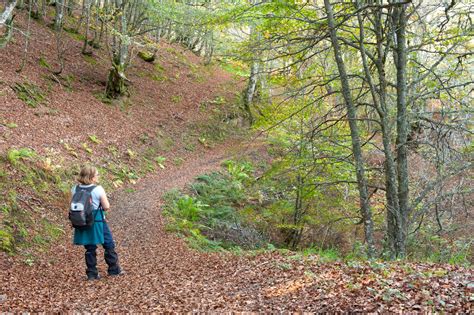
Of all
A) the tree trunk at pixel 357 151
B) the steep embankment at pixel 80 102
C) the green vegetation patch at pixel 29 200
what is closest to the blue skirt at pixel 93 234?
the green vegetation patch at pixel 29 200

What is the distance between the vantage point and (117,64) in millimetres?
17641

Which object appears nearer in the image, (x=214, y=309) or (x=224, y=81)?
(x=214, y=309)

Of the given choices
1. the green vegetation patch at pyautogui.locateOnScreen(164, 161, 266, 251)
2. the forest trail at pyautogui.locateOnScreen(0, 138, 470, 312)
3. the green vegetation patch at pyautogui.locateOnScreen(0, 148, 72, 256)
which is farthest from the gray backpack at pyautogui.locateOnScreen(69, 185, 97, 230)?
the green vegetation patch at pyautogui.locateOnScreen(164, 161, 266, 251)

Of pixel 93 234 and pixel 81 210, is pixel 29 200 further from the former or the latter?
pixel 81 210

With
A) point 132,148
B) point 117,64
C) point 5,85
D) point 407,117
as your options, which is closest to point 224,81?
point 117,64

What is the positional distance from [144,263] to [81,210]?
2.12m

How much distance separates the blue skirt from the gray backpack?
0.13 m

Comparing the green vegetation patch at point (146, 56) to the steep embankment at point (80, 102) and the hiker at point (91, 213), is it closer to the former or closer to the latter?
the steep embankment at point (80, 102)

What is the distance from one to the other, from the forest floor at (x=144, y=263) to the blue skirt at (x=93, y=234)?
1.98ft

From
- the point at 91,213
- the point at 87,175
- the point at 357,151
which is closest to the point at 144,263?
the point at 91,213

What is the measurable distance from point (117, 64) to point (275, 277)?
47.1 ft

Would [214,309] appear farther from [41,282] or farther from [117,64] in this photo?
[117,64]

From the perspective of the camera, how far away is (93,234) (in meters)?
6.08

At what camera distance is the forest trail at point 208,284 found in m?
4.27
